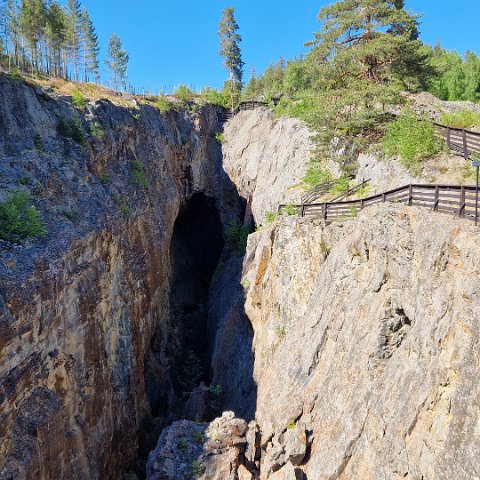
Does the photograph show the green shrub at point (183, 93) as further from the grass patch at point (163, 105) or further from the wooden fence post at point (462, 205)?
the wooden fence post at point (462, 205)

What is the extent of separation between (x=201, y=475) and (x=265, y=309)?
8.45 meters

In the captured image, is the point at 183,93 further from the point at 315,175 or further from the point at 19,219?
the point at 19,219

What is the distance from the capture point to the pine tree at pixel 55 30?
46.8 meters

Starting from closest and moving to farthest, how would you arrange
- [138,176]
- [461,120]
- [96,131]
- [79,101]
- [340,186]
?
[461,120]
[96,131]
[79,101]
[340,186]
[138,176]

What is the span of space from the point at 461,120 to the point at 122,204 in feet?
60.6

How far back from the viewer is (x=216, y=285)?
107 ft

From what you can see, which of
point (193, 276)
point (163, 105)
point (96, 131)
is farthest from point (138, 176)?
point (193, 276)

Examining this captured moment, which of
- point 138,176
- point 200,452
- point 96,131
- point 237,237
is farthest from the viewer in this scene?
point 237,237

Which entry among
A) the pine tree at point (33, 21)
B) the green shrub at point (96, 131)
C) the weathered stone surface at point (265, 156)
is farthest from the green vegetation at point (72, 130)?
the pine tree at point (33, 21)

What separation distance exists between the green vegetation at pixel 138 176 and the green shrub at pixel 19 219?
947cm

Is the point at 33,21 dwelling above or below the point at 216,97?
above

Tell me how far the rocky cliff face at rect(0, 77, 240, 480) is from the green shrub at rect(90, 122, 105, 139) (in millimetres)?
232

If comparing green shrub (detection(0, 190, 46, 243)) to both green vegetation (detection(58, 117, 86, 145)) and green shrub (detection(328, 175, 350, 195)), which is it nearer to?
green vegetation (detection(58, 117, 86, 145))

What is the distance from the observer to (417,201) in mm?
13422
